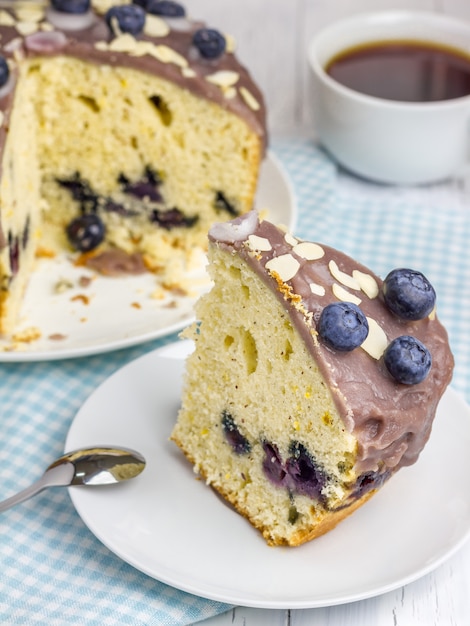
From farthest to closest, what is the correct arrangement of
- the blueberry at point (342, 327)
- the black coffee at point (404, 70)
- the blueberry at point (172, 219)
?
1. the black coffee at point (404, 70)
2. the blueberry at point (172, 219)
3. the blueberry at point (342, 327)

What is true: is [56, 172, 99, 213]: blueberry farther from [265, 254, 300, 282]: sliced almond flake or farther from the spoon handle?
[265, 254, 300, 282]: sliced almond flake

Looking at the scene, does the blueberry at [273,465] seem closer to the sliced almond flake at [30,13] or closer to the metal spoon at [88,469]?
the metal spoon at [88,469]

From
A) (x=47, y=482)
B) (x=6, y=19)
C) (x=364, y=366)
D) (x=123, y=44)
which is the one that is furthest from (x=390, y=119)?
(x=47, y=482)

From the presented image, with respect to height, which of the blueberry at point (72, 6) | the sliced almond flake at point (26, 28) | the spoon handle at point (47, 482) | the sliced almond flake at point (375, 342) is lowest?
the spoon handle at point (47, 482)

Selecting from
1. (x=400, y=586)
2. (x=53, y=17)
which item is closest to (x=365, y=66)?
(x=53, y=17)

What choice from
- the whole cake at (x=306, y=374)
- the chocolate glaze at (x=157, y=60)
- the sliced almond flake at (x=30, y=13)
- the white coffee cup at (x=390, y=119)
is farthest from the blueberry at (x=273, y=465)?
the sliced almond flake at (x=30, y=13)

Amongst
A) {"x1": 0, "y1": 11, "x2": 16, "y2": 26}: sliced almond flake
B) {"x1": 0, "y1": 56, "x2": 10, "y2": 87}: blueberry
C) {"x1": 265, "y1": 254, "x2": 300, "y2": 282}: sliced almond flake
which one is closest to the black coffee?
{"x1": 0, "y1": 11, "x2": 16, "y2": 26}: sliced almond flake

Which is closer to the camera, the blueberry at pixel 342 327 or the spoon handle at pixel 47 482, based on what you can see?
the blueberry at pixel 342 327

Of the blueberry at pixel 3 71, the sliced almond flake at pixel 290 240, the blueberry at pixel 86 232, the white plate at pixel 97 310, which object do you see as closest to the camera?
the sliced almond flake at pixel 290 240
